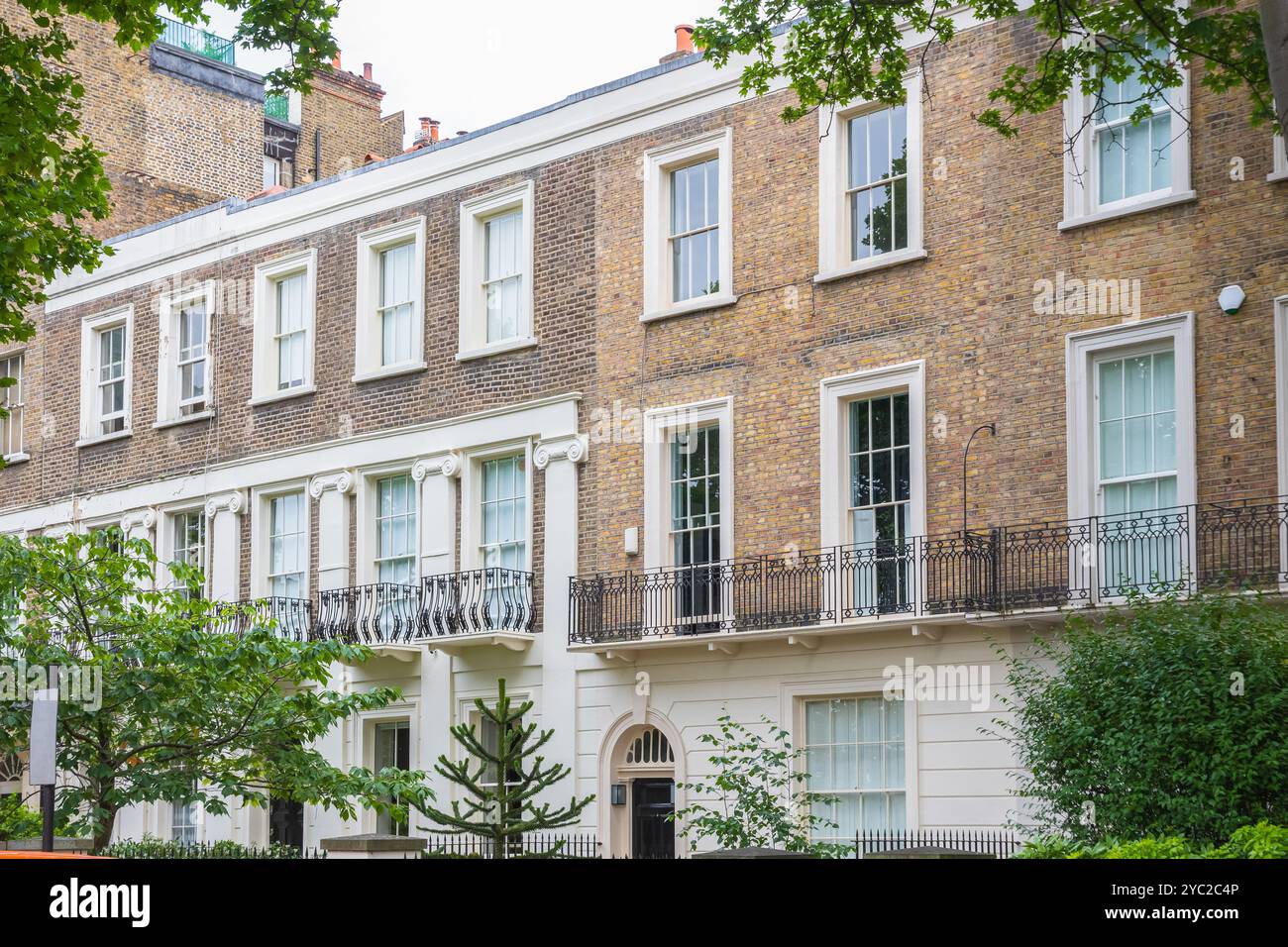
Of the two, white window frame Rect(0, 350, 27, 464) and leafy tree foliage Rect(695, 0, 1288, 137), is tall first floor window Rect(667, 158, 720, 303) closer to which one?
leafy tree foliage Rect(695, 0, 1288, 137)

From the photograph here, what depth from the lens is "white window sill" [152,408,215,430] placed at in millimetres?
32531

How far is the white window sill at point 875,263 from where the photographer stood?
74.1 ft

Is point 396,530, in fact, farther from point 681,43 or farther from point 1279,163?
point 1279,163

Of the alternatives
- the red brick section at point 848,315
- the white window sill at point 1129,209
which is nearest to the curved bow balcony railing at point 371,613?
the red brick section at point 848,315

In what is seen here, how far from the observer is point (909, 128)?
22859mm

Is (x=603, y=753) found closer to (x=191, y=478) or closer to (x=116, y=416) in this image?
(x=191, y=478)

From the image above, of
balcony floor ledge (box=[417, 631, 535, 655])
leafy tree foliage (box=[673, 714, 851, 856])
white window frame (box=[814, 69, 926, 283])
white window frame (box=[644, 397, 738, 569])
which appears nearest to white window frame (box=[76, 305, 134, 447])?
balcony floor ledge (box=[417, 631, 535, 655])

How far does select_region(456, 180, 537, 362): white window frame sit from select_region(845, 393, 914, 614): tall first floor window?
660 cm

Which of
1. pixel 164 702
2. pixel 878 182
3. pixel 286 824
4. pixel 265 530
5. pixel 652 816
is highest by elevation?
pixel 878 182

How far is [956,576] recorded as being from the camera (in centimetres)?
2122

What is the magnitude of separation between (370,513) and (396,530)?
67cm

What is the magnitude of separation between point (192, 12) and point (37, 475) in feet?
72.4

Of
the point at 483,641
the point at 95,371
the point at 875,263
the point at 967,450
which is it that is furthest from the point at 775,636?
the point at 95,371
